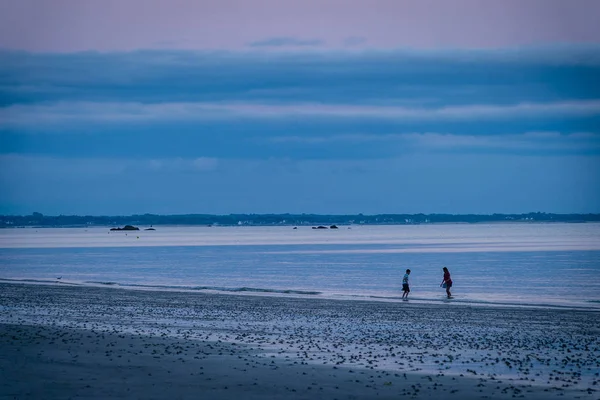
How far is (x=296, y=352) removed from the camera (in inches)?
966

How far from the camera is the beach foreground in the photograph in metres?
18.7

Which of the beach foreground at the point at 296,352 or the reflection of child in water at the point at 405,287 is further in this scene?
the reflection of child in water at the point at 405,287

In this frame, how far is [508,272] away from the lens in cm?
7394

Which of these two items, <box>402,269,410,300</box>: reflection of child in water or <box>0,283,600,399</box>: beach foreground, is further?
<box>402,269,410,300</box>: reflection of child in water

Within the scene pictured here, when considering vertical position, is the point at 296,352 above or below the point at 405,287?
below

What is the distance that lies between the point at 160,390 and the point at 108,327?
13.2 metres

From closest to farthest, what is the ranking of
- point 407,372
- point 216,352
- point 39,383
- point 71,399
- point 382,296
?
point 71,399, point 39,383, point 407,372, point 216,352, point 382,296

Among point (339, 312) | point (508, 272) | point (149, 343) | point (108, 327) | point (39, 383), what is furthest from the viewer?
point (508, 272)

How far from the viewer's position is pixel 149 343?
25906mm

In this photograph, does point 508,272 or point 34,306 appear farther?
point 508,272

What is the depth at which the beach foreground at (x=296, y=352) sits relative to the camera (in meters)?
18.7

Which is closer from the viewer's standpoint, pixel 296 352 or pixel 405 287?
pixel 296 352

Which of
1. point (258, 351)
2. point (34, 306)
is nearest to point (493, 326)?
point (258, 351)

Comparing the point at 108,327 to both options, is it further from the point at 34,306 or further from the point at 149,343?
the point at 34,306
